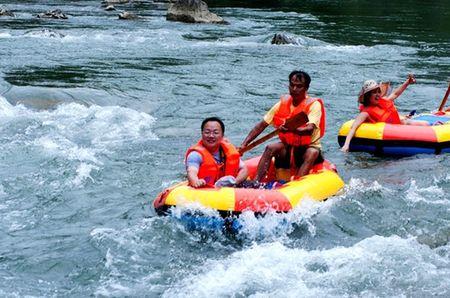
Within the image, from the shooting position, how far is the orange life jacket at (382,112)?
8.81m

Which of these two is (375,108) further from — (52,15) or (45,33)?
(52,15)

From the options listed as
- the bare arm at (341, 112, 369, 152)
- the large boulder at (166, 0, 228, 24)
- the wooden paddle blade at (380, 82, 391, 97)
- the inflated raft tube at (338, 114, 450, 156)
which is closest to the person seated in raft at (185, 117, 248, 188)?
the bare arm at (341, 112, 369, 152)

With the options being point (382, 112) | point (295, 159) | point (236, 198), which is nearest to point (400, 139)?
point (382, 112)

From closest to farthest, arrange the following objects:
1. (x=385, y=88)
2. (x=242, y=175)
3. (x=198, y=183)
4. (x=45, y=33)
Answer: (x=198, y=183), (x=242, y=175), (x=385, y=88), (x=45, y=33)

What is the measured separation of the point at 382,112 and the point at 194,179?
3.84m

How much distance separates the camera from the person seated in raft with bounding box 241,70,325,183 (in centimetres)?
661

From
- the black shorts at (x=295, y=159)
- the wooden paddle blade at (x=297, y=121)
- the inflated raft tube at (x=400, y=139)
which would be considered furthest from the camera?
the inflated raft tube at (x=400, y=139)

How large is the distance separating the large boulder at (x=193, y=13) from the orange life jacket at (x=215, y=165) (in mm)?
17720

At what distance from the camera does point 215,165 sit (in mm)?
6172

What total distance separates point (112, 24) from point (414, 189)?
55.9ft

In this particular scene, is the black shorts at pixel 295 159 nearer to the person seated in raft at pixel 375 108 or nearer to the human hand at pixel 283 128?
the human hand at pixel 283 128

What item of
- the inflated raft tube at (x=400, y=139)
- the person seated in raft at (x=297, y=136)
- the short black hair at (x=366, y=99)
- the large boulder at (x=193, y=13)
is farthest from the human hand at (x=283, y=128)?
the large boulder at (x=193, y=13)

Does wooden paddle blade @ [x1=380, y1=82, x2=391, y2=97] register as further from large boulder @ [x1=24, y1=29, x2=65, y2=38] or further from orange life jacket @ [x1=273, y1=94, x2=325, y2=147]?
large boulder @ [x1=24, y1=29, x2=65, y2=38]

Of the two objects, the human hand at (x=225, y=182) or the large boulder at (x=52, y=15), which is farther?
the large boulder at (x=52, y=15)
